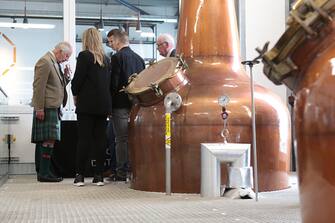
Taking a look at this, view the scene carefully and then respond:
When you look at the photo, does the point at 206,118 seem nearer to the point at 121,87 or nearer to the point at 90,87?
the point at 90,87

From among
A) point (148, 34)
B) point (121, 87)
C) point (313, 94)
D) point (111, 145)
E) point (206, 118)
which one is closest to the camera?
point (313, 94)

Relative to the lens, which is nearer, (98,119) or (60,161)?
(98,119)

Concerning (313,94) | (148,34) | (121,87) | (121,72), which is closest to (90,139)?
(121,87)

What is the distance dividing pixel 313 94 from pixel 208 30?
276 centimetres

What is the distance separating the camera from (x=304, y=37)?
1.08 meters

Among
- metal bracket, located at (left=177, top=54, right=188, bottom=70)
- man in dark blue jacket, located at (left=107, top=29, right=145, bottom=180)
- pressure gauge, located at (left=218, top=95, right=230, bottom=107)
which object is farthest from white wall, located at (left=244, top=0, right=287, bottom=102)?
pressure gauge, located at (left=218, top=95, right=230, bottom=107)

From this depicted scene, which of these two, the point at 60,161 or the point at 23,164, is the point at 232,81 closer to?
the point at 60,161

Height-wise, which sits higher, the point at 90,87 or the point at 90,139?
the point at 90,87

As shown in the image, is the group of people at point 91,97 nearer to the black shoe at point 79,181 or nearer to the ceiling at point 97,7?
the black shoe at point 79,181

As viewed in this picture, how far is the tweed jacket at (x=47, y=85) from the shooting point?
434cm

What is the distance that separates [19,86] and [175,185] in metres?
4.71

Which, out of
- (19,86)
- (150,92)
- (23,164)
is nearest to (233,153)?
(150,92)

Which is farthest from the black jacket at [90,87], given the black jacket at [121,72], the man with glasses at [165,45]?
the man with glasses at [165,45]

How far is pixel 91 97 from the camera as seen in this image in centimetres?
398
